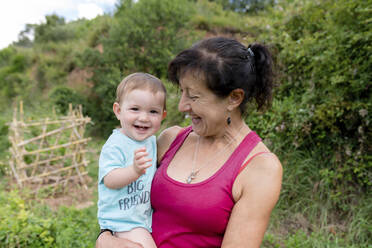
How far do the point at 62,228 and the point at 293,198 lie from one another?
3234 mm

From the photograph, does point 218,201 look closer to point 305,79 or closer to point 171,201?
point 171,201

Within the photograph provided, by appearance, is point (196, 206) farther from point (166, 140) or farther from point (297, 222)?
point (297, 222)

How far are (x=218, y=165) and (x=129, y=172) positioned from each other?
453 mm

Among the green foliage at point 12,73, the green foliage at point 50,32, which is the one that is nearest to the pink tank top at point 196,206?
the green foliage at point 12,73

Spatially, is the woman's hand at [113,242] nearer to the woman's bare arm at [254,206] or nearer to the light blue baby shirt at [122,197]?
the light blue baby shirt at [122,197]

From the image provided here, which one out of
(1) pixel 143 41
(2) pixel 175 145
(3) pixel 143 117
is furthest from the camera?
(1) pixel 143 41

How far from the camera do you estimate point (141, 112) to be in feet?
5.62

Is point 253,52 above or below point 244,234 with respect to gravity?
above

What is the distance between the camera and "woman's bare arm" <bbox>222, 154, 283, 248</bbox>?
1.36m

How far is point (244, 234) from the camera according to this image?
1.37 metres

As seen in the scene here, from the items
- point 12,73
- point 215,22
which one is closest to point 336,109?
point 215,22

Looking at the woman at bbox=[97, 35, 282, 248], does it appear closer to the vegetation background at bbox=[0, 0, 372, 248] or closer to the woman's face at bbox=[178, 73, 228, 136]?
the woman's face at bbox=[178, 73, 228, 136]

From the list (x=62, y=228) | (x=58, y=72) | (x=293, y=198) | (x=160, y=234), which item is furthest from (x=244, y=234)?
Result: (x=58, y=72)

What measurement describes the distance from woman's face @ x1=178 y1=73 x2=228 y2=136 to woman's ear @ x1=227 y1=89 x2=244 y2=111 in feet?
0.10
